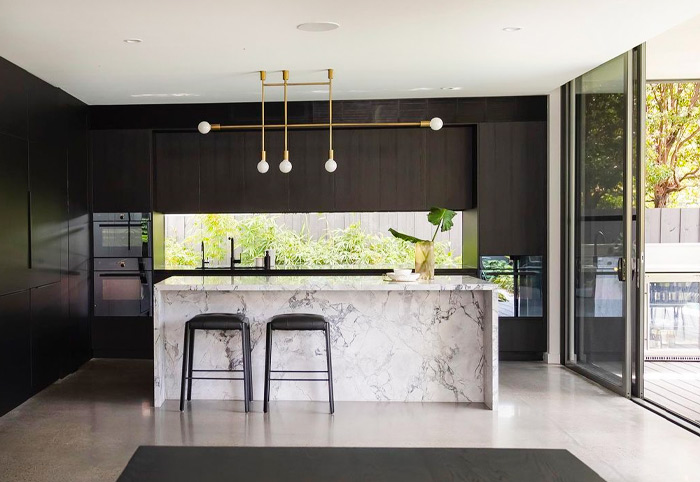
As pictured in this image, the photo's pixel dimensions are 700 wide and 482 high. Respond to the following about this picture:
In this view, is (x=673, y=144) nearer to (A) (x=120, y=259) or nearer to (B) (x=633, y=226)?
(B) (x=633, y=226)

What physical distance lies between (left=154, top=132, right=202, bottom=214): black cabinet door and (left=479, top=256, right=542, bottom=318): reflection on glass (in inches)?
124

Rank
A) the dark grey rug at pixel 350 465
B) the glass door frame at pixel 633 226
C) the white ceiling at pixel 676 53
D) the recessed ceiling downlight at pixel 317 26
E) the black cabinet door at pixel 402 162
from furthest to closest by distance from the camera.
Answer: the black cabinet door at pixel 402 162
the glass door frame at pixel 633 226
the white ceiling at pixel 676 53
the recessed ceiling downlight at pixel 317 26
the dark grey rug at pixel 350 465

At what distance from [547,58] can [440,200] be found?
2120mm

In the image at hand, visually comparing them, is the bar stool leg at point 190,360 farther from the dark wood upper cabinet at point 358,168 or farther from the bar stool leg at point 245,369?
the dark wood upper cabinet at point 358,168

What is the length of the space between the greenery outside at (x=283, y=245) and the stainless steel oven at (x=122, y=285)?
464mm

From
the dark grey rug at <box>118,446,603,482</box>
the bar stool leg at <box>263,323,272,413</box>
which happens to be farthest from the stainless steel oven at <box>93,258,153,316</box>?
the dark grey rug at <box>118,446,603,482</box>

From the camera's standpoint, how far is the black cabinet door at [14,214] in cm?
502

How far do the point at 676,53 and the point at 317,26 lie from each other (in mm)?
3318

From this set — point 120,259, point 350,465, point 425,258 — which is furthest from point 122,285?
point 350,465

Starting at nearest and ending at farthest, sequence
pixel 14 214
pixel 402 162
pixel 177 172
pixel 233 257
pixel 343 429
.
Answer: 1. pixel 343 429
2. pixel 14 214
3. pixel 402 162
4. pixel 177 172
5. pixel 233 257

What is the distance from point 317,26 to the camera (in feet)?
14.7

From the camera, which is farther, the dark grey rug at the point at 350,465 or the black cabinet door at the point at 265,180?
Result: the black cabinet door at the point at 265,180

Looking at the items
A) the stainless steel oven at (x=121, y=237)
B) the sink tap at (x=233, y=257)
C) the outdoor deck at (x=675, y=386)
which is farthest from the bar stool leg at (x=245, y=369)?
the outdoor deck at (x=675, y=386)

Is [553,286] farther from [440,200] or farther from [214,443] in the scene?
[214,443]
